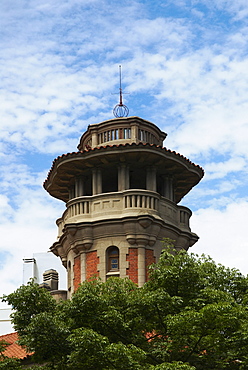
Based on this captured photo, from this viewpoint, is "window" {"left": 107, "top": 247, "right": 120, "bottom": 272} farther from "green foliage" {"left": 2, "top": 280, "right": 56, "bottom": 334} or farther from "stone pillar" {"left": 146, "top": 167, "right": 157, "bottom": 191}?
"green foliage" {"left": 2, "top": 280, "right": 56, "bottom": 334}

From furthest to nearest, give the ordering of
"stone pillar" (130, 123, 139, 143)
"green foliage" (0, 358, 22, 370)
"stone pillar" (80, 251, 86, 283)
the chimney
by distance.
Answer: the chimney < "stone pillar" (130, 123, 139, 143) < "stone pillar" (80, 251, 86, 283) < "green foliage" (0, 358, 22, 370)

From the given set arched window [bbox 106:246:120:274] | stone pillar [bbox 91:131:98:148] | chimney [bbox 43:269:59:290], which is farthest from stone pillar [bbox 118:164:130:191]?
chimney [bbox 43:269:59:290]

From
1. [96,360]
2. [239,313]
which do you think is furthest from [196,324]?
[96,360]

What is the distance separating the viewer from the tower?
34.9 meters

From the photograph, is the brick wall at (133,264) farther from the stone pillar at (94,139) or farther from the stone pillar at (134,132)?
the stone pillar at (94,139)

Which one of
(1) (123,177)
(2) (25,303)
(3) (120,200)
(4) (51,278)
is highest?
(1) (123,177)

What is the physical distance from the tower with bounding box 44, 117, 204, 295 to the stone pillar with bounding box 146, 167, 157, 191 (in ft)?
0.05

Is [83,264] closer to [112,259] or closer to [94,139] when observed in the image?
[112,259]

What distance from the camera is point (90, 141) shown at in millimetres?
38875

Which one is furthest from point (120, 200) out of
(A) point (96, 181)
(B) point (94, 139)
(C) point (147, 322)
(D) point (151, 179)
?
(C) point (147, 322)

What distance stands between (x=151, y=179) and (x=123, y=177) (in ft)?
5.19

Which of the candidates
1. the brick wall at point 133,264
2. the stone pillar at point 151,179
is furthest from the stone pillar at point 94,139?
the brick wall at point 133,264

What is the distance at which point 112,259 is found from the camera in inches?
1384

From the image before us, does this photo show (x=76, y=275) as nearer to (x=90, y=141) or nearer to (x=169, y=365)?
(x=90, y=141)
